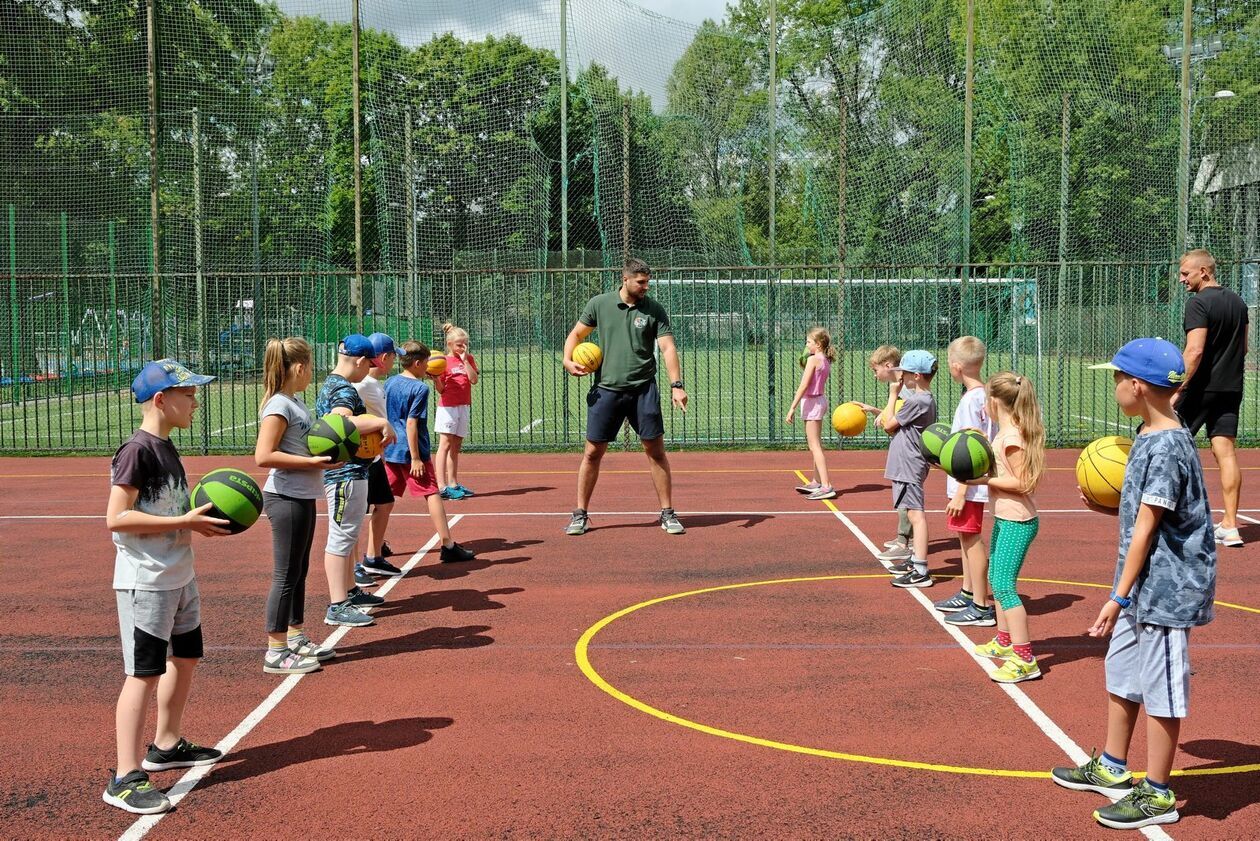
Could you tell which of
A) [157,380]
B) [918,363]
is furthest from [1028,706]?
[157,380]

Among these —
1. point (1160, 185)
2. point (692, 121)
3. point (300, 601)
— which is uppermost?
point (692, 121)

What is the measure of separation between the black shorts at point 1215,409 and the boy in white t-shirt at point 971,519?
2885mm

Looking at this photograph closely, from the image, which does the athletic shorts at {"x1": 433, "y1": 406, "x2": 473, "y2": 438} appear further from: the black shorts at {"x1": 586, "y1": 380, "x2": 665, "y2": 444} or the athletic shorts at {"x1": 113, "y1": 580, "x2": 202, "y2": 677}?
the athletic shorts at {"x1": 113, "y1": 580, "x2": 202, "y2": 677}

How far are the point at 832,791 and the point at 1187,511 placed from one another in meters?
1.74

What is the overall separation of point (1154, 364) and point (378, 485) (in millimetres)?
5297

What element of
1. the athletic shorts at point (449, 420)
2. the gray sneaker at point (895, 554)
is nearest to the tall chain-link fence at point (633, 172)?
the athletic shorts at point (449, 420)

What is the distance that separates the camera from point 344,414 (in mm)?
6441

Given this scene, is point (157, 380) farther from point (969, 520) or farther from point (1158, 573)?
point (969, 520)

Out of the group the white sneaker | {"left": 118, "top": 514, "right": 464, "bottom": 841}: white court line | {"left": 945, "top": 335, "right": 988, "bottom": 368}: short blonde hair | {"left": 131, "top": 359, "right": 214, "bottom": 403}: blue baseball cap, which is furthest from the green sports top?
{"left": 131, "top": 359, "right": 214, "bottom": 403}: blue baseball cap

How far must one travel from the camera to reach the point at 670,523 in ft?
32.3

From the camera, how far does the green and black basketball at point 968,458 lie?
5.75 metres

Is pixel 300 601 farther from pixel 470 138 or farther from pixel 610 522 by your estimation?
pixel 470 138

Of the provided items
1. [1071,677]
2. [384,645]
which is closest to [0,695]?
[384,645]

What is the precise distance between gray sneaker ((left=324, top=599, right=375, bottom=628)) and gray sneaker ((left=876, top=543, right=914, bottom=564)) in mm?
4036
